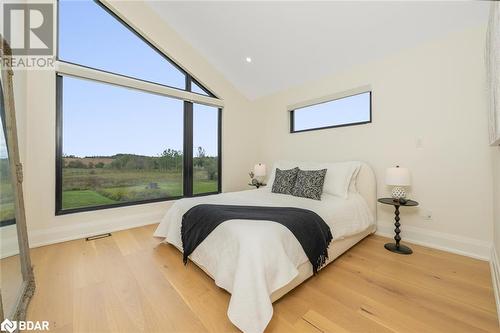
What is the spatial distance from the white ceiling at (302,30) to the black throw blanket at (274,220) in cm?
235

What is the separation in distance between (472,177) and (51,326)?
12.4 feet

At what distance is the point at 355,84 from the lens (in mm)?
2990

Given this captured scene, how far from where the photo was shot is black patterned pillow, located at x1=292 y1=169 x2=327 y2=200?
8.15ft

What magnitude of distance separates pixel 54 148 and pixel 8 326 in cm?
216

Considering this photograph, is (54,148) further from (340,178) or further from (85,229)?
(340,178)

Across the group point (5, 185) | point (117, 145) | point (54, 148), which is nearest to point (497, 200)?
point (5, 185)

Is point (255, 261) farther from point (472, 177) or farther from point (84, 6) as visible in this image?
point (84, 6)

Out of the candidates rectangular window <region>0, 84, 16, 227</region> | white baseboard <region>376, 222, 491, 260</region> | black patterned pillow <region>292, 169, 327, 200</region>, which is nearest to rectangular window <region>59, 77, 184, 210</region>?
rectangular window <region>0, 84, 16, 227</region>

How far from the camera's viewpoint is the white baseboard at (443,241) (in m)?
2.08

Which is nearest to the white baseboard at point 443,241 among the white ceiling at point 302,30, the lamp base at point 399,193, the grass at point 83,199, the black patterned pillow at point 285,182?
the lamp base at point 399,193

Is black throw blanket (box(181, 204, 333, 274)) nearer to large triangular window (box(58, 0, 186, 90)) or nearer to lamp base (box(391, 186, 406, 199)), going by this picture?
lamp base (box(391, 186, 406, 199))

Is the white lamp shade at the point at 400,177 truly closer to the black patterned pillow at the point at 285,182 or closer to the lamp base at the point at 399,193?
the lamp base at the point at 399,193

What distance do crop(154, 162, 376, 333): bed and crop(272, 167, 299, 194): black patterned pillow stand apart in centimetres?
43

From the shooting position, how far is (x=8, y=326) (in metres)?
1.06
